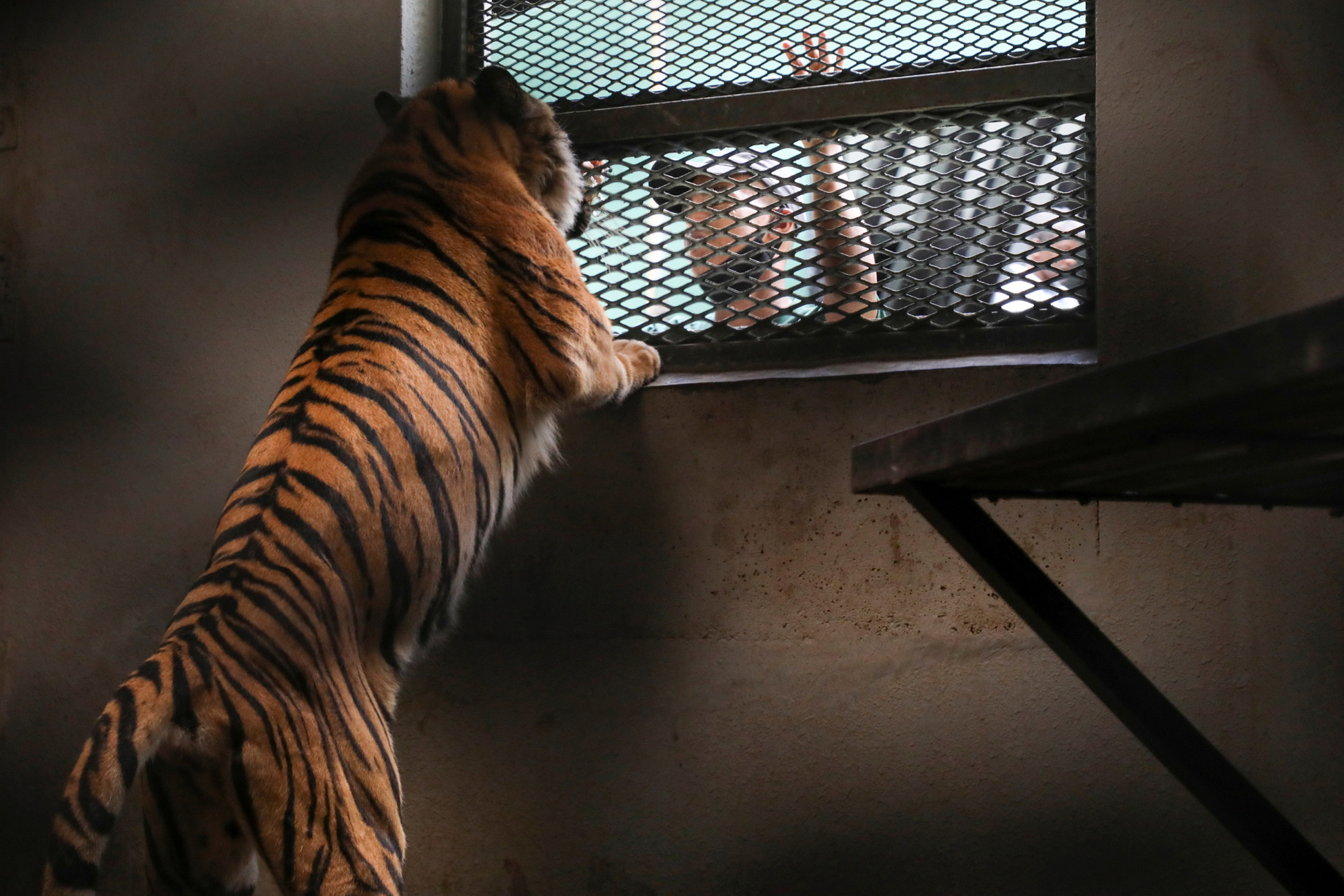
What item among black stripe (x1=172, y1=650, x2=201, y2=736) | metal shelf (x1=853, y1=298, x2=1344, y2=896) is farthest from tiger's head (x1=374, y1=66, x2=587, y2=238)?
metal shelf (x1=853, y1=298, x2=1344, y2=896)

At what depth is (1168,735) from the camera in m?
1.17

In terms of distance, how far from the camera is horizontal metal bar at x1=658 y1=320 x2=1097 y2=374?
2807 millimetres

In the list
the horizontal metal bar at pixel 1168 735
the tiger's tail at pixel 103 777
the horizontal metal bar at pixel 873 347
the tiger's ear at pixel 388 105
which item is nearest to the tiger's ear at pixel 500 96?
the tiger's ear at pixel 388 105

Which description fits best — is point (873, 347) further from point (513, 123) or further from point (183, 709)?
point (183, 709)

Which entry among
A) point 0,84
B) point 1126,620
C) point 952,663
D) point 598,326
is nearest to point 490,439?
point 598,326

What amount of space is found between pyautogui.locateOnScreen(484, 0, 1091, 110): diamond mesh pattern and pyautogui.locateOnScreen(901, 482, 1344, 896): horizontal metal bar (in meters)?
2.18

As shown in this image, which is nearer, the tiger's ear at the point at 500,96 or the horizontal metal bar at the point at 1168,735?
the horizontal metal bar at the point at 1168,735

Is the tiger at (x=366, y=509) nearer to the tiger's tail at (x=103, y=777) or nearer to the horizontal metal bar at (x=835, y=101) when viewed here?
the tiger's tail at (x=103, y=777)

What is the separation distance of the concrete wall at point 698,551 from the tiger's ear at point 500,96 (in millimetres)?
630

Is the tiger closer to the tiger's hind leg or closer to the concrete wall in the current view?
the tiger's hind leg

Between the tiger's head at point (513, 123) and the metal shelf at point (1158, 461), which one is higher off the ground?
the tiger's head at point (513, 123)

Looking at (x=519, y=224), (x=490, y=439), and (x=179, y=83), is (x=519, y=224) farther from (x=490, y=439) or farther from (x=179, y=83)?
(x=179, y=83)

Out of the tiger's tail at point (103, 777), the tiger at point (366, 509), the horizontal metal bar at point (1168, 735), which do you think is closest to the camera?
the horizontal metal bar at point (1168, 735)

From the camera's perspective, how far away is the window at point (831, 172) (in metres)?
2.88
